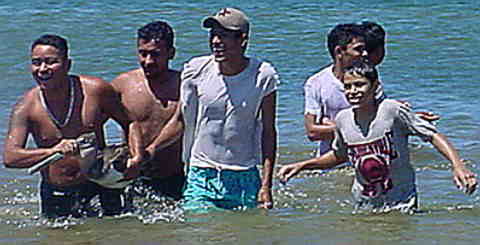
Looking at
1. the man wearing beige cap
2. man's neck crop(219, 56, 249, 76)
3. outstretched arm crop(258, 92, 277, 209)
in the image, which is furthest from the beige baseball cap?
outstretched arm crop(258, 92, 277, 209)

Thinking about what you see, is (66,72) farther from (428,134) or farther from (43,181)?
(428,134)

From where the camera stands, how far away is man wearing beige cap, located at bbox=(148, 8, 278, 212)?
6.35m

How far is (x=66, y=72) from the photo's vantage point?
644cm

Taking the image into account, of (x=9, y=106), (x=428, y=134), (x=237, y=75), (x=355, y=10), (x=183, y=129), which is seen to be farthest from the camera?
(x=355, y=10)

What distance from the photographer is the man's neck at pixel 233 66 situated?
6359mm

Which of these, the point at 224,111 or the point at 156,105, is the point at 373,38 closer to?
the point at 224,111

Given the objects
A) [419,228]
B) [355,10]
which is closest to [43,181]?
[419,228]

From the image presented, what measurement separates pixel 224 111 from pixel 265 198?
1.81 feet

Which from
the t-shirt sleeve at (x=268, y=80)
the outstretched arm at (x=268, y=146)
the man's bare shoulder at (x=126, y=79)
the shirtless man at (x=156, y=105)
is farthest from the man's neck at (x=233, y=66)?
the man's bare shoulder at (x=126, y=79)

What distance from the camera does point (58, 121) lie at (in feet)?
21.2

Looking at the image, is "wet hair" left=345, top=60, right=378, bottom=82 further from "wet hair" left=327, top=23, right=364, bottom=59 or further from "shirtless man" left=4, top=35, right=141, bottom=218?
"shirtless man" left=4, top=35, right=141, bottom=218

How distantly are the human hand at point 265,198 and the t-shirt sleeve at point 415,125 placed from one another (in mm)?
908

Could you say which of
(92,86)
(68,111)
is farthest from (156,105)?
(68,111)

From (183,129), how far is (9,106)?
626 cm
